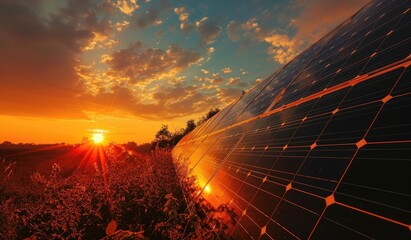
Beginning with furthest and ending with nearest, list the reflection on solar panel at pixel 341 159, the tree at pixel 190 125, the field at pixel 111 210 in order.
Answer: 1. the tree at pixel 190 125
2. the field at pixel 111 210
3. the reflection on solar panel at pixel 341 159

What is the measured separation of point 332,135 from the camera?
13.0ft

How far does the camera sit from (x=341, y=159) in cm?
329

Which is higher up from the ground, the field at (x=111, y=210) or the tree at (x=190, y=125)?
the tree at (x=190, y=125)

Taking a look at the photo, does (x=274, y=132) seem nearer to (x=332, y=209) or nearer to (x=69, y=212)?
(x=332, y=209)

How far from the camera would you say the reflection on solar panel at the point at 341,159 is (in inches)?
93.7

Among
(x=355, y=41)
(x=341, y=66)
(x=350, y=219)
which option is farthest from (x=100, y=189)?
(x=355, y=41)

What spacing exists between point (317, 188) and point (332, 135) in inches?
48.9

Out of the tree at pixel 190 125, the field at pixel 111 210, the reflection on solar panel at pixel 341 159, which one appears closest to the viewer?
the reflection on solar panel at pixel 341 159

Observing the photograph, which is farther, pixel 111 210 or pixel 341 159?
pixel 111 210

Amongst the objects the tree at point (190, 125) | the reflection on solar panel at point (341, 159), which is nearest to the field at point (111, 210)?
the reflection on solar panel at point (341, 159)

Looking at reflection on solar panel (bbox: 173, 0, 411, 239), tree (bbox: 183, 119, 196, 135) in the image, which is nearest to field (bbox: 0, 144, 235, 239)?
reflection on solar panel (bbox: 173, 0, 411, 239)

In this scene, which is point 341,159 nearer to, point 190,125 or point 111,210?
point 111,210

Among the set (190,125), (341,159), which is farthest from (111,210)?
(190,125)

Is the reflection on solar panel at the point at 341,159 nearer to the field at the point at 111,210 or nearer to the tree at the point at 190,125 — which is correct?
→ the field at the point at 111,210
